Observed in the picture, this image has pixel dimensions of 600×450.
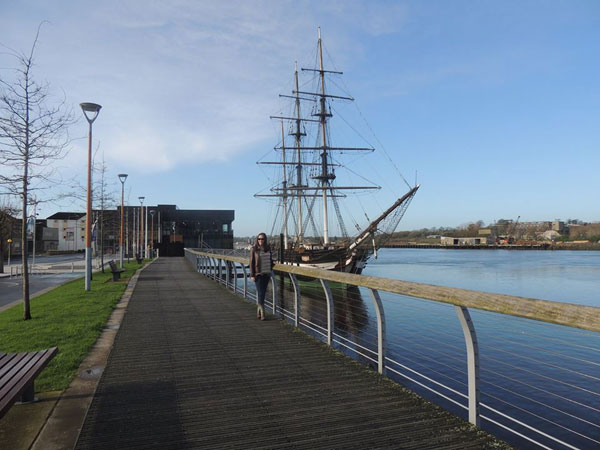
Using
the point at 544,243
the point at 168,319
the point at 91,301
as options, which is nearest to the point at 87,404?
the point at 168,319

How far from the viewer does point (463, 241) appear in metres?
173

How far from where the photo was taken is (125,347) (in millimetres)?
5883

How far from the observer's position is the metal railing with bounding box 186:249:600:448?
120 inches

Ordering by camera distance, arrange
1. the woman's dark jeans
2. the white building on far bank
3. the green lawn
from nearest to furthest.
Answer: the green lawn, the woman's dark jeans, the white building on far bank

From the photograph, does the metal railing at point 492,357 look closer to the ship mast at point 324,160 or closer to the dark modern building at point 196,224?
the ship mast at point 324,160

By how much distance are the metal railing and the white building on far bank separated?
82.3 metres

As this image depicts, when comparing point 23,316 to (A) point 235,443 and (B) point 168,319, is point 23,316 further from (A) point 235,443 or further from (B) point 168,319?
(A) point 235,443

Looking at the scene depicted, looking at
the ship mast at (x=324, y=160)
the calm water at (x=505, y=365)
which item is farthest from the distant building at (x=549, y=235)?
the calm water at (x=505, y=365)

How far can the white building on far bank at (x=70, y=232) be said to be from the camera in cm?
8832

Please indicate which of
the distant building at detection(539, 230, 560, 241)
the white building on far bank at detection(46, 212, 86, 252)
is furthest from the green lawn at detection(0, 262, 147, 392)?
the distant building at detection(539, 230, 560, 241)

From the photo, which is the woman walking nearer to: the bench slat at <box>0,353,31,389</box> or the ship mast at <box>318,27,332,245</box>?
the bench slat at <box>0,353,31,389</box>

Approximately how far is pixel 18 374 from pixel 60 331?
13.4 feet

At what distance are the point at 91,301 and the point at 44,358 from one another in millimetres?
7440

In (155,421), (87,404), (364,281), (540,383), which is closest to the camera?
(155,421)
